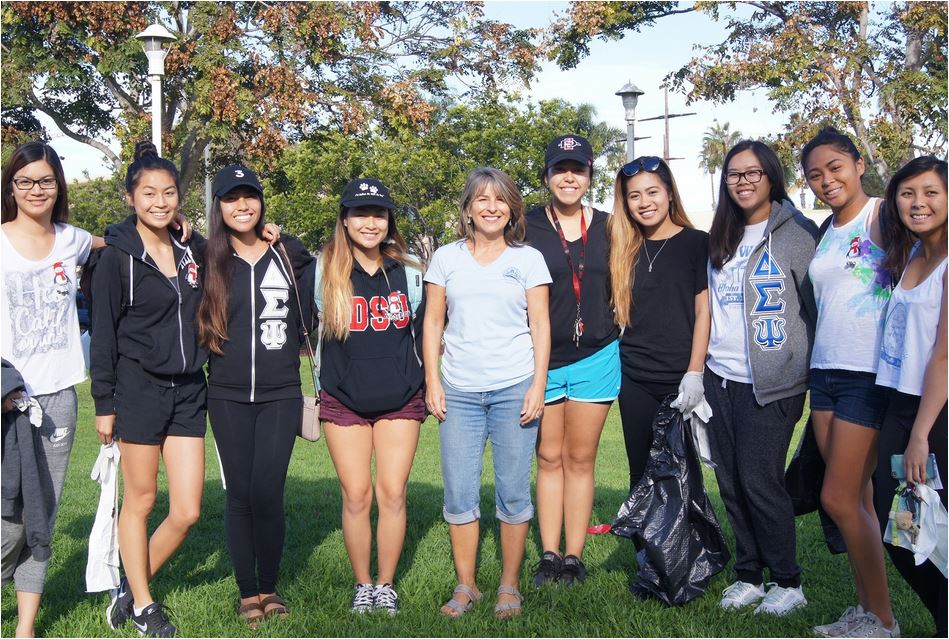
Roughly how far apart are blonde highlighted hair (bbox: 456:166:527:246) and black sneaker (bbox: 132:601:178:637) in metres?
2.33

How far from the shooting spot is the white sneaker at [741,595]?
15.2ft

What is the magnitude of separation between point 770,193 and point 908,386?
52.4 inches

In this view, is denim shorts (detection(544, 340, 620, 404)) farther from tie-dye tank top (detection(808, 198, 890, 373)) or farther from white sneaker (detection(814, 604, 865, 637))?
white sneaker (detection(814, 604, 865, 637))

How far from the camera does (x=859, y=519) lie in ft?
13.9

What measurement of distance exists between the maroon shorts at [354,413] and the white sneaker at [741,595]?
174 cm

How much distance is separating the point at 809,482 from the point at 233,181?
125 inches

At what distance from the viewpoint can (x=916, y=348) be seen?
12.0 feet

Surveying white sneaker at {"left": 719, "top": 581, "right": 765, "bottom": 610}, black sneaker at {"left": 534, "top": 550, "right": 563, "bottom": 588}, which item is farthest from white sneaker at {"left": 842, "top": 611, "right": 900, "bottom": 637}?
black sneaker at {"left": 534, "top": 550, "right": 563, "bottom": 588}

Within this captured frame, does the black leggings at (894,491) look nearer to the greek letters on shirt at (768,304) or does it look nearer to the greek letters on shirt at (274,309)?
the greek letters on shirt at (768,304)

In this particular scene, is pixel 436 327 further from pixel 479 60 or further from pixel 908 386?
pixel 479 60

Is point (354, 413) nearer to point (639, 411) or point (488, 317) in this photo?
point (488, 317)

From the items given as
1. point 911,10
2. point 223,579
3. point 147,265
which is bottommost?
point 223,579

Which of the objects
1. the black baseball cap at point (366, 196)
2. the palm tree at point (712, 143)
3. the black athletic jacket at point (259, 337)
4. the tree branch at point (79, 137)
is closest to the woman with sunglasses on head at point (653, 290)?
the black baseball cap at point (366, 196)

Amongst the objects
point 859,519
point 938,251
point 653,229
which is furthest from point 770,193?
point 859,519
